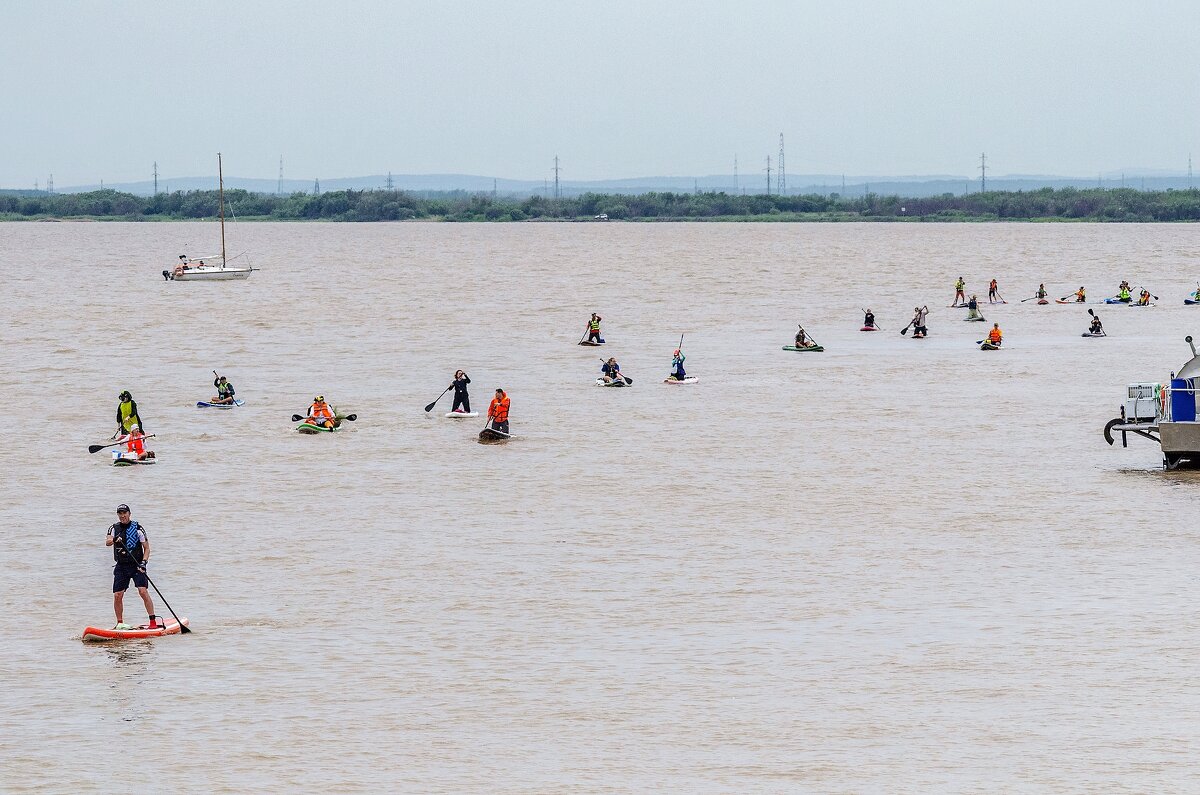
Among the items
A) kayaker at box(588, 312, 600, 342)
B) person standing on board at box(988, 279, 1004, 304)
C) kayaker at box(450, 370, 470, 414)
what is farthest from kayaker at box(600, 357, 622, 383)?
person standing on board at box(988, 279, 1004, 304)

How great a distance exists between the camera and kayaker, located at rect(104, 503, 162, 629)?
82.3ft

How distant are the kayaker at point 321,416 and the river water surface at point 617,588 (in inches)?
54.6

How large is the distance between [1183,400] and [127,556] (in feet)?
82.5

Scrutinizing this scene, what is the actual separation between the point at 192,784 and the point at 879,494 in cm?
2151

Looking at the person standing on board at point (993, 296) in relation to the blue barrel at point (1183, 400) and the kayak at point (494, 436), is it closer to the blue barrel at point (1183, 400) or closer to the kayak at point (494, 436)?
the kayak at point (494, 436)

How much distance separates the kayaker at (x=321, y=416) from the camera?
48281 millimetres

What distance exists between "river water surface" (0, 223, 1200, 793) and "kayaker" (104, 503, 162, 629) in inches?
37.0

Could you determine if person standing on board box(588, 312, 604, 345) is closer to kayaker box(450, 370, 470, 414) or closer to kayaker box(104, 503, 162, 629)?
kayaker box(450, 370, 470, 414)

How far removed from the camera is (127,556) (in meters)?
25.1

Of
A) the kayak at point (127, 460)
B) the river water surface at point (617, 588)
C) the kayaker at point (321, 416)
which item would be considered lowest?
the river water surface at point (617, 588)

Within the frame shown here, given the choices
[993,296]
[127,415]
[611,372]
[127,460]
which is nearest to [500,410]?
[127,415]

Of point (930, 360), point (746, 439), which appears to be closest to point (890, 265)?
point (930, 360)

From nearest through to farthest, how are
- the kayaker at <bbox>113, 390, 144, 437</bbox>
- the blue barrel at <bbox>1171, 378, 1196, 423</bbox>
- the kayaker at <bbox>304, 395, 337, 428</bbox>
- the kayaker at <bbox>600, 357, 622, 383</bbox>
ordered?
the blue barrel at <bbox>1171, 378, 1196, 423</bbox>, the kayaker at <bbox>113, 390, 144, 437</bbox>, the kayaker at <bbox>304, 395, 337, 428</bbox>, the kayaker at <bbox>600, 357, 622, 383</bbox>

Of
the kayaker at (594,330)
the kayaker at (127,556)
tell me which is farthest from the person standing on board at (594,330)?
the kayaker at (127,556)
